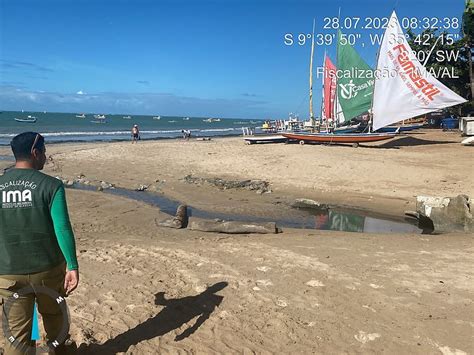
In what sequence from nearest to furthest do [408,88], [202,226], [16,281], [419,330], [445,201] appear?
[16,281], [419,330], [202,226], [445,201], [408,88]

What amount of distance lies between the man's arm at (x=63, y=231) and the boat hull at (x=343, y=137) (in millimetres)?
23691

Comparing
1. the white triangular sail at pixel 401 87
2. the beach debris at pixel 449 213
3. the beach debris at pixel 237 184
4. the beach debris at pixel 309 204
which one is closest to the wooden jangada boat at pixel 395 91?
the white triangular sail at pixel 401 87

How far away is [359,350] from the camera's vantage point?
4191 mm

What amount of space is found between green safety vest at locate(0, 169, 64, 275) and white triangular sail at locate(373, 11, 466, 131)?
24.5 metres

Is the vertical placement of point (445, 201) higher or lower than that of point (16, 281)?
lower

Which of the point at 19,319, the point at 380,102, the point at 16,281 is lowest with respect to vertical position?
the point at 19,319

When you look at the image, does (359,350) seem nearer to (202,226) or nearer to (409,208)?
(202,226)

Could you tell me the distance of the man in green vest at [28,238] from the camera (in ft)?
10.3

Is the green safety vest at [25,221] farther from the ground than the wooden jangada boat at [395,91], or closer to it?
closer to it

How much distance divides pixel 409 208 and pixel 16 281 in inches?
454

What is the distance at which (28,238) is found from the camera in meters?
3.20

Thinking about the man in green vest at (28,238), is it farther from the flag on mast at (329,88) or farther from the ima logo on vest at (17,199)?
the flag on mast at (329,88)

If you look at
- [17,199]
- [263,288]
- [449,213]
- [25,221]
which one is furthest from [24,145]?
[449,213]

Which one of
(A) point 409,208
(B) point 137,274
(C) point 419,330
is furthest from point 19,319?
(A) point 409,208
